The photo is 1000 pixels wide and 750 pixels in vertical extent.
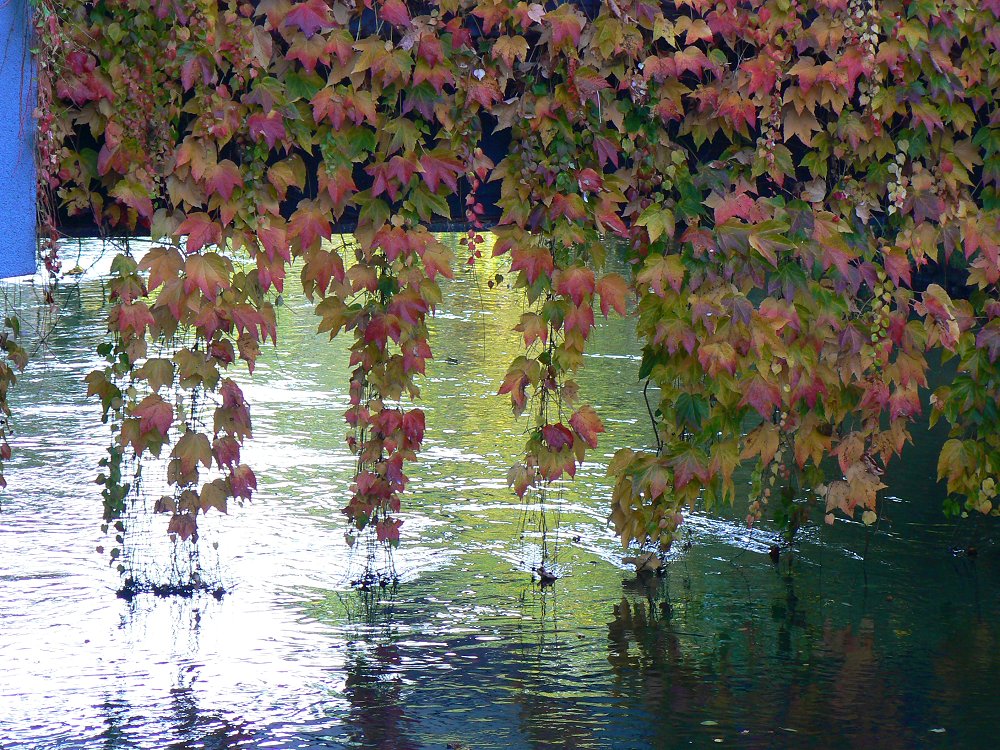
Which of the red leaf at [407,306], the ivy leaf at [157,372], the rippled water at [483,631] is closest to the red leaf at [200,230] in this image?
the ivy leaf at [157,372]

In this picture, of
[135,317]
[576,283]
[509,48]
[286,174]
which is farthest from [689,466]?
[135,317]

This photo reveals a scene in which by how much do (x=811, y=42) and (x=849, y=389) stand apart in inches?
51.8

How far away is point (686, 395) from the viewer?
4320 mm

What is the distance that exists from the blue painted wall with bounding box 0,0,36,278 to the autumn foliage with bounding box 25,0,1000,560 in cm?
11

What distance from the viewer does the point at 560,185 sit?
404cm

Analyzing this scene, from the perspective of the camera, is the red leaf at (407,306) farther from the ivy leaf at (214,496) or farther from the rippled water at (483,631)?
the rippled water at (483,631)

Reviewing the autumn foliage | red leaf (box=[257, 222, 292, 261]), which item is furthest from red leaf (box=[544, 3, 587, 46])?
red leaf (box=[257, 222, 292, 261])

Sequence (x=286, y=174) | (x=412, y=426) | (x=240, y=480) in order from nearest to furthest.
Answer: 1. (x=286, y=174)
2. (x=240, y=480)
3. (x=412, y=426)

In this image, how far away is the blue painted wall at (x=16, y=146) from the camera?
3805 millimetres

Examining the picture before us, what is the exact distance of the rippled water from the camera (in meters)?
3.62

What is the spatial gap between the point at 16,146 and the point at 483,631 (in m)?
2.28

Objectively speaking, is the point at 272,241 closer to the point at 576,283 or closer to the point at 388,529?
the point at 576,283

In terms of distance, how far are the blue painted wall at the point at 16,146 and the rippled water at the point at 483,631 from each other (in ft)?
4.42

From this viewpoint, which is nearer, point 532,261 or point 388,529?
point 532,261
